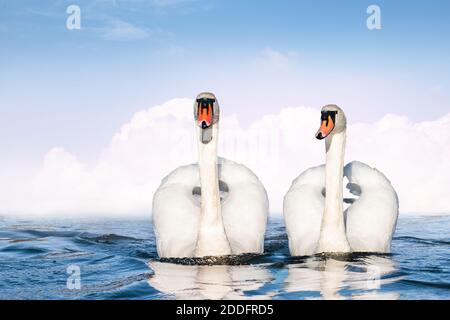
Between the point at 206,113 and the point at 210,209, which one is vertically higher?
the point at 206,113

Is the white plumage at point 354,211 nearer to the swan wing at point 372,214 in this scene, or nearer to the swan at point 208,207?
the swan wing at point 372,214

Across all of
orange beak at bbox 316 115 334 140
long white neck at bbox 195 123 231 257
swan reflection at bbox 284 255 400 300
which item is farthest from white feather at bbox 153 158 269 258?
orange beak at bbox 316 115 334 140

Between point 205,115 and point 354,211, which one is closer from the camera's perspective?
point 205,115

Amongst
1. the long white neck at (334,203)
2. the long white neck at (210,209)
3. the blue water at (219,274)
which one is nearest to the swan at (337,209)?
the long white neck at (334,203)

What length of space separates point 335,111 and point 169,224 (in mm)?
3070

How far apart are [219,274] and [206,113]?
83.9 inches

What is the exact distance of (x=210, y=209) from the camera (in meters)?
12.0

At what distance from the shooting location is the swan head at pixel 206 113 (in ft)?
35.3

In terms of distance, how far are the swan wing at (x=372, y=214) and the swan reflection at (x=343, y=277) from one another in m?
0.31

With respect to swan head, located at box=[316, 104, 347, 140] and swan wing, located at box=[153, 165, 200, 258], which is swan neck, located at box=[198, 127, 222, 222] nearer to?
swan wing, located at box=[153, 165, 200, 258]

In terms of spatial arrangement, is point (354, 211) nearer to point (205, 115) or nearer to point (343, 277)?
point (343, 277)

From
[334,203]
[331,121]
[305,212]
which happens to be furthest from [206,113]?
[305,212]

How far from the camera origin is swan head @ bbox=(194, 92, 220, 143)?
35.3 ft

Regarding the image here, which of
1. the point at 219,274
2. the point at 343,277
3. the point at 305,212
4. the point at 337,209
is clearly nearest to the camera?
the point at 343,277
